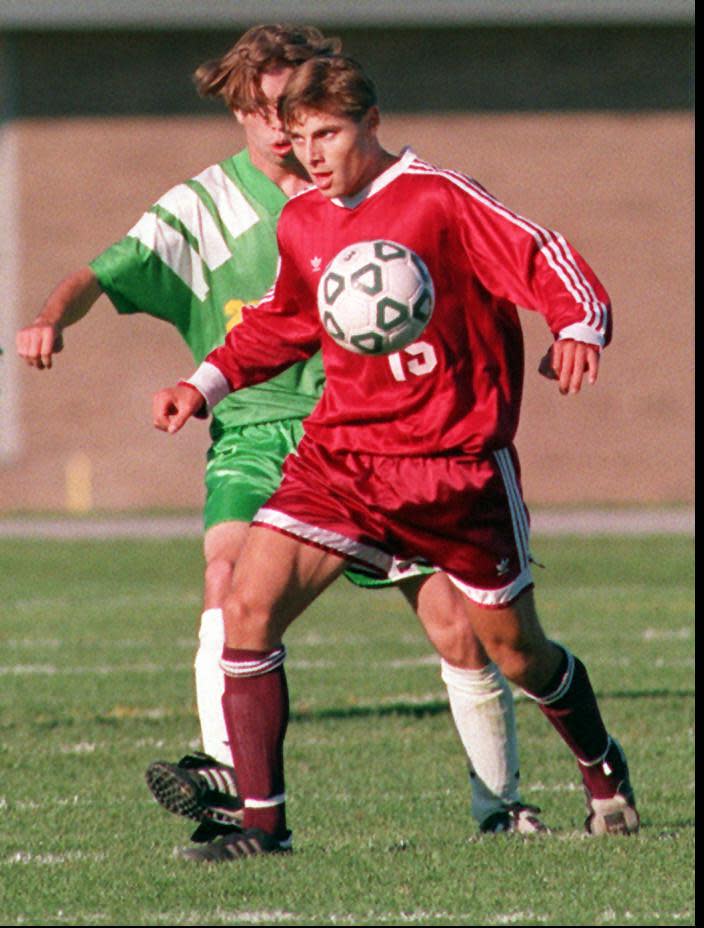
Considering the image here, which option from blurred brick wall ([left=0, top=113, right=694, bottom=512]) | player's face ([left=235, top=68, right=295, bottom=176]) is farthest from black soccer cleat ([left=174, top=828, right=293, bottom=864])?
blurred brick wall ([left=0, top=113, right=694, bottom=512])

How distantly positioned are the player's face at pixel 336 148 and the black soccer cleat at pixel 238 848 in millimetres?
1706

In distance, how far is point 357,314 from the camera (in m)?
5.34

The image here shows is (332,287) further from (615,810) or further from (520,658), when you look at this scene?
(615,810)

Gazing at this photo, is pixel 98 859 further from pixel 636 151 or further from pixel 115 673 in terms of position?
pixel 636 151

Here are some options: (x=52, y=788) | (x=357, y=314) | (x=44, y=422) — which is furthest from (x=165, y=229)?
(x=44, y=422)

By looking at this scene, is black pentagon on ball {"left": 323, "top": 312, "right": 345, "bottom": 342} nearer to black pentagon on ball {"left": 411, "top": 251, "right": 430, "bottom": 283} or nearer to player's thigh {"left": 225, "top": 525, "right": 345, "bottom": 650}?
black pentagon on ball {"left": 411, "top": 251, "right": 430, "bottom": 283}

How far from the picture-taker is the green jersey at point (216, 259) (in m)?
6.50

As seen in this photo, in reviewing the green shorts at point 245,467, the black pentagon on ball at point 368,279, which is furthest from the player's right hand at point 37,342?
the black pentagon on ball at point 368,279

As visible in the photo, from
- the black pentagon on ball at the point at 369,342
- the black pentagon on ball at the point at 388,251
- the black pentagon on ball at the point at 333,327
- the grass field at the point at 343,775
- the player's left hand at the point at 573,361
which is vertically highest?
the black pentagon on ball at the point at 388,251

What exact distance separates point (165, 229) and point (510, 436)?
5.18ft

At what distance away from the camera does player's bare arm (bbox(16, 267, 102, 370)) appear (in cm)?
591

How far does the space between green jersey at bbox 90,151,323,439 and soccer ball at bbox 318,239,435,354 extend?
43.2 inches

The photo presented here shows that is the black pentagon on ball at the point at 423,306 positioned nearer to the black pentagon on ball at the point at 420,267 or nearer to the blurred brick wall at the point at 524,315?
the black pentagon on ball at the point at 420,267

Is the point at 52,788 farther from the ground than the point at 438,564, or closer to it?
closer to it
